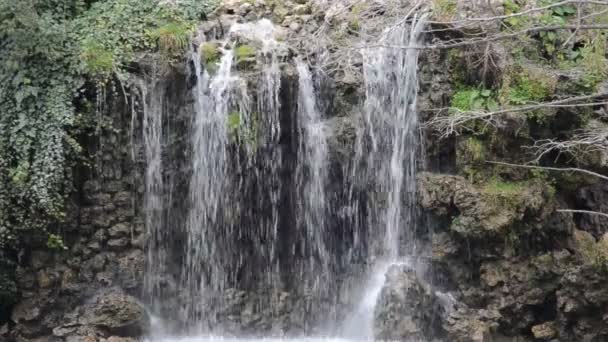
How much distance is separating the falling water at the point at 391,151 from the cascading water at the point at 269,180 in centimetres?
1

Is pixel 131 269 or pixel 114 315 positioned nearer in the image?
pixel 114 315

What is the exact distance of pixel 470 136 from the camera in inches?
357

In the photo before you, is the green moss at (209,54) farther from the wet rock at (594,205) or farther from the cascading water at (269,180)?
the wet rock at (594,205)

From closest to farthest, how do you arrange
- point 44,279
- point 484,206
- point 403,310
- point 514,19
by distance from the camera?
point 403,310 → point 484,206 → point 44,279 → point 514,19

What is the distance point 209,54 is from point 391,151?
8.85 ft

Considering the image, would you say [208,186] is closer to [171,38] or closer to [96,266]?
[96,266]

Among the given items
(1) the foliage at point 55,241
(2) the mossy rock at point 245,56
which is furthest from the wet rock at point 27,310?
(2) the mossy rock at point 245,56

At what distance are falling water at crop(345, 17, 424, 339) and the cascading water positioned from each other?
0.01 metres

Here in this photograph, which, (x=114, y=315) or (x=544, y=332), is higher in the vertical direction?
(x=114, y=315)

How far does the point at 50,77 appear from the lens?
932cm

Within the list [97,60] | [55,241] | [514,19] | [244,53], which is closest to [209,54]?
[244,53]

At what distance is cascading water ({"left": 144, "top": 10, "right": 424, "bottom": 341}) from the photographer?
9547mm

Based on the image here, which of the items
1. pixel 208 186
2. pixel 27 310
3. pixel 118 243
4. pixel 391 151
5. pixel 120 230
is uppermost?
pixel 391 151

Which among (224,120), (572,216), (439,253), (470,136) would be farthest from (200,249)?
(572,216)
